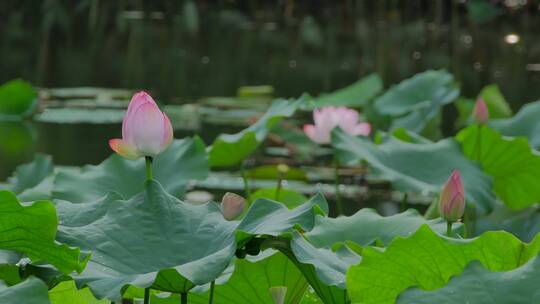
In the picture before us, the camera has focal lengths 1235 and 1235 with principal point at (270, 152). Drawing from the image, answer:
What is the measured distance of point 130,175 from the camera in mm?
1976

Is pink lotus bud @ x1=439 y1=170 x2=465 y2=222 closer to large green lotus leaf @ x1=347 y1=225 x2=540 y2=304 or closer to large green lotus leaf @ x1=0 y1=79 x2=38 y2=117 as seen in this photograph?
large green lotus leaf @ x1=347 y1=225 x2=540 y2=304

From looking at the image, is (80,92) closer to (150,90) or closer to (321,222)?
(150,90)

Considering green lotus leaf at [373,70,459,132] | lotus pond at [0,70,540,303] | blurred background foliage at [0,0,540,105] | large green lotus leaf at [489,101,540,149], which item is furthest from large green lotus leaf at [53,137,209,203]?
blurred background foliage at [0,0,540,105]

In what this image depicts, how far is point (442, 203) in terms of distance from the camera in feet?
4.29

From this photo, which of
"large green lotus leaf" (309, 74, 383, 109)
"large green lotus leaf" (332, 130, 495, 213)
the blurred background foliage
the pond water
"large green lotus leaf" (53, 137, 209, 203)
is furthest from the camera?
the blurred background foliage

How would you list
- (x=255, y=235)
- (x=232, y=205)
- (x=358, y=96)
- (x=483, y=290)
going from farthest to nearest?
(x=358, y=96), (x=232, y=205), (x=255, y=235), (x=483, y=290)

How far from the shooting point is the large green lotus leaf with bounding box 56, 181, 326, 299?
1.09 meters

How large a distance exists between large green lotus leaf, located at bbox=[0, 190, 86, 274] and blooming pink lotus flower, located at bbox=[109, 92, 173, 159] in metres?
0.19

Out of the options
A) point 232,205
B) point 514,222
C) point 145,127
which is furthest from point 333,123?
point 145,127

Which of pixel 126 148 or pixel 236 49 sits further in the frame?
pixel 236 49

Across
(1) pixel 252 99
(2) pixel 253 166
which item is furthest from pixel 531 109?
(1) pixel 252 99

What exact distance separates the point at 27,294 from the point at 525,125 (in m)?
1.81

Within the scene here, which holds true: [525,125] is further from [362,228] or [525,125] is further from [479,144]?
[362,228]

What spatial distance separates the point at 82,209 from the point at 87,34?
7.25 metres
